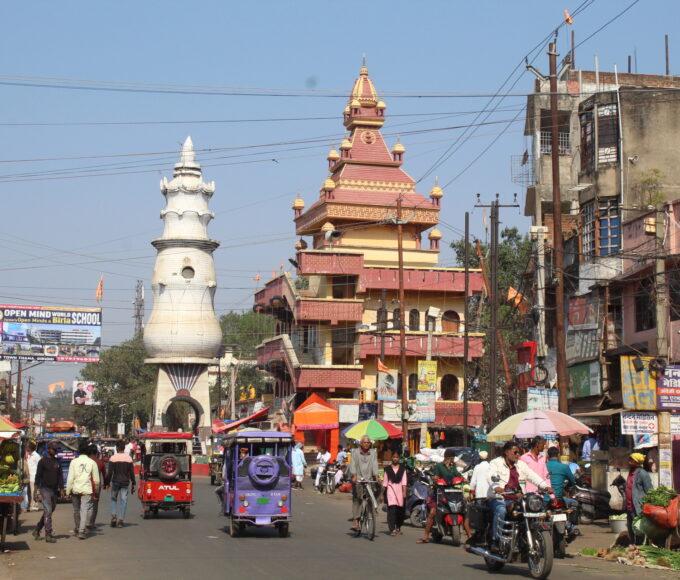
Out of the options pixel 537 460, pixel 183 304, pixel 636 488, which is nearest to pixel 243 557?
pixel 537 460

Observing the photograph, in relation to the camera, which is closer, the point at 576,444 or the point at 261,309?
the point at 576,444

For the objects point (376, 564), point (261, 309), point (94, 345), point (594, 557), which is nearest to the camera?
point (376, 564)

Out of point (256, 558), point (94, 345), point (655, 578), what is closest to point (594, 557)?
point (655, 578)

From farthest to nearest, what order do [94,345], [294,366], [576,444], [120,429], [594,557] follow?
[120,429]
[94,345]
[294,366]
[576,444]
[594,557]

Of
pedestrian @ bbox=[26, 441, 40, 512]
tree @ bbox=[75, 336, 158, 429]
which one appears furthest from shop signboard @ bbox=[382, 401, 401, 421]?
tree @ bbox=[75, 336, 158, 429]

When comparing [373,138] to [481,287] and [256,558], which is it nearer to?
[481,287]

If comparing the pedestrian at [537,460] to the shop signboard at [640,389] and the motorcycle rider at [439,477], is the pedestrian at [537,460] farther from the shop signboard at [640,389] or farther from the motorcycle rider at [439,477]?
the shop signboard at [640,389]

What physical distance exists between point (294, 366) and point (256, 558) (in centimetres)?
4149

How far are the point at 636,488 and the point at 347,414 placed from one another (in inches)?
1230

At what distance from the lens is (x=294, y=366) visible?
57281mm

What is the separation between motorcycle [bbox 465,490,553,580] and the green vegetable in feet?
7.23

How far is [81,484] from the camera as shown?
755 inches

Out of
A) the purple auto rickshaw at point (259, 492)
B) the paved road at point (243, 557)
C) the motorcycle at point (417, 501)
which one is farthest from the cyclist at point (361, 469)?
the motorcycle at point (417, 501)

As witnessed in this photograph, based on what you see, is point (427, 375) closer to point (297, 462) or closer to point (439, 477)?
point (297, 462)
